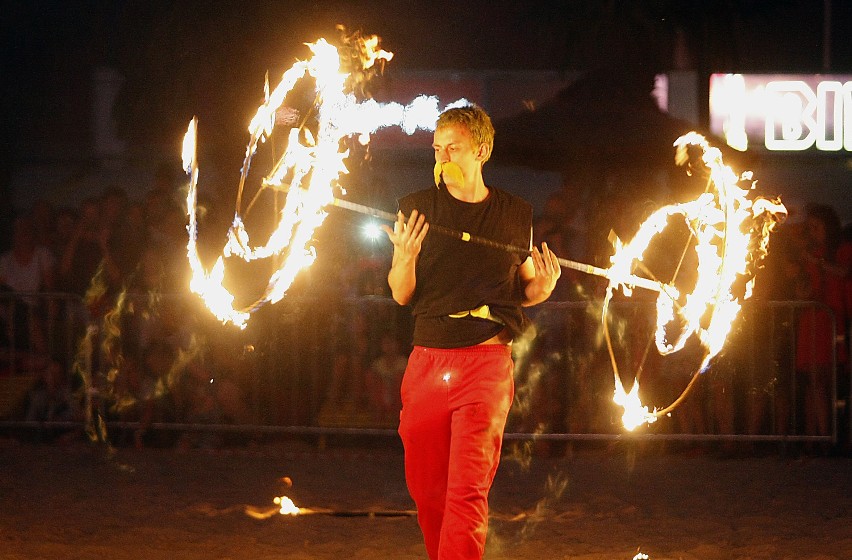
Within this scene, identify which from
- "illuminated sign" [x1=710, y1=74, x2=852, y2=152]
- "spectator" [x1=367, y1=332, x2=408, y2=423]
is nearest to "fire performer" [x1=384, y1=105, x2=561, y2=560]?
"spectator" [x1=367, y1=332, x2=408, y2=423]

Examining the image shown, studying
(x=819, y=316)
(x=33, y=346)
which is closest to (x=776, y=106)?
(x=819, y=316)

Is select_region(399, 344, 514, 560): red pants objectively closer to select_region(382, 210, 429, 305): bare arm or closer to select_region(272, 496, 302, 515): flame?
select_region(382, 210, 429, 305): bare arm

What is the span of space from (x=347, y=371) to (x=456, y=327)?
16.3 ft

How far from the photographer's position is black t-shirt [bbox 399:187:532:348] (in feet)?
15.5

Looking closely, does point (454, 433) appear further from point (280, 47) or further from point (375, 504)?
point (280, 47)

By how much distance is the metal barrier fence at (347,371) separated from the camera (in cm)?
934

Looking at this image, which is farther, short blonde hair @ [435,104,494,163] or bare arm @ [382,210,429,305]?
short blonde hair @ [435,104,494,163]

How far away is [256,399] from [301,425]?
40 cm

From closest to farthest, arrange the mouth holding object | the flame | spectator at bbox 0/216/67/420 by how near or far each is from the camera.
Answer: the mouth holding object, the flame, spectator at bbox 0/216/67/420

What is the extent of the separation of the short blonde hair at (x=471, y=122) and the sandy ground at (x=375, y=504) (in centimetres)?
234

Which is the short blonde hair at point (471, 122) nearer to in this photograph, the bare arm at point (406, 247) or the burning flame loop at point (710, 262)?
the bare arm at point (406, 247)

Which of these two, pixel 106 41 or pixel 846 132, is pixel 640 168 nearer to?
pixel 846 132

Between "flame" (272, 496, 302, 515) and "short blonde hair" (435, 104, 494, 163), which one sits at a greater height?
"short blonde hair" (435, 104, 494, 163)

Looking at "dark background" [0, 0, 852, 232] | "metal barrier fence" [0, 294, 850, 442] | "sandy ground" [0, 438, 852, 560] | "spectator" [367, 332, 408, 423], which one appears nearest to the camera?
"sandy ground" [0, 438, 852, 560]
